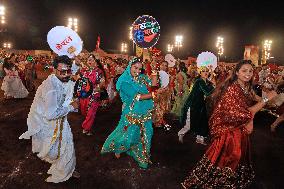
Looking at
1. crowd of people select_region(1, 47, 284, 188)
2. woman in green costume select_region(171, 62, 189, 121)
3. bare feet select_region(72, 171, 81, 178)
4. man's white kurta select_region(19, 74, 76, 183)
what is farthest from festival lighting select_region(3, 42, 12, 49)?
bare feet select_region(72, 171, 81, 178)

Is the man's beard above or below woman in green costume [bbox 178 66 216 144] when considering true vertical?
above

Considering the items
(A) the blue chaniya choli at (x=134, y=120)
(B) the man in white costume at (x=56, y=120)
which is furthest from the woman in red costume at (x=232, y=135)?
(B) the man in white costume at (x=56, y=120)

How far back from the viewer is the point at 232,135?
12.2 ft

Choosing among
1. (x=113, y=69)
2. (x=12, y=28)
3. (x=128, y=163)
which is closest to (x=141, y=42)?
(x=128, y=163)

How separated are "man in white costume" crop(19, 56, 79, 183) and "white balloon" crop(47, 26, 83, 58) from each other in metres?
0.90

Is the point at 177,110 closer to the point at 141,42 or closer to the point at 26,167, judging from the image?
the point at 141,42

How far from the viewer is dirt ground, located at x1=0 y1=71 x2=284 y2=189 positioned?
438 centimetres

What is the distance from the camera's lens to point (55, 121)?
4012 mm

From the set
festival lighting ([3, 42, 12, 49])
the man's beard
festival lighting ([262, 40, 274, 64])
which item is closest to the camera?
the man's beard

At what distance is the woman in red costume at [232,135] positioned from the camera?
366 cm

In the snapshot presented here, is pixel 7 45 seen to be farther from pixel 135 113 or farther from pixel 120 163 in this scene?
pixel 135 113

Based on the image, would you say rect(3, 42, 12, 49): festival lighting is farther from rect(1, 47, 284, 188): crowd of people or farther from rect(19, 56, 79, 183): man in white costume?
rect(19, 56, 79, 183): man in white costume

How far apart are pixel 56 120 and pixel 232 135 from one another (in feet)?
8.26

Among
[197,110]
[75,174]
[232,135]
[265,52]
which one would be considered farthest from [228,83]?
[265,52]
